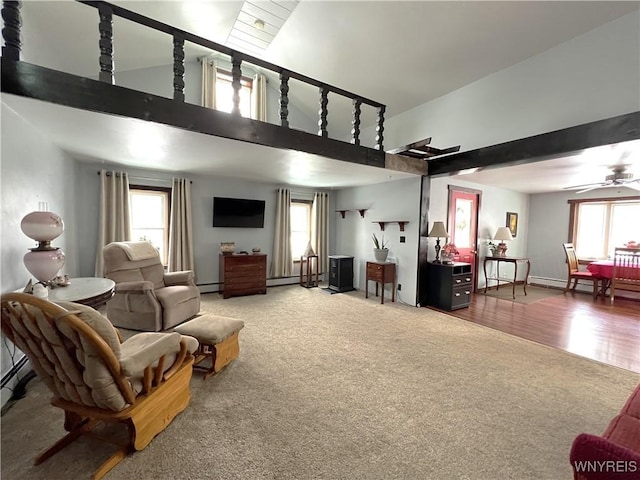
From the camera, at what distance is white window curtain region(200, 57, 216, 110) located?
481 centimetres

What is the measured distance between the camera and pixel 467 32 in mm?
3248

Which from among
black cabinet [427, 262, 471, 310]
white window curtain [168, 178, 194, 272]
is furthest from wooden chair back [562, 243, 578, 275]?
white window curtain [168, 178, 194, 272]

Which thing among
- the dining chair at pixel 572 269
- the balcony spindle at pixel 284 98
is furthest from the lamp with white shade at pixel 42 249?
the dining chair at pixel 572 269

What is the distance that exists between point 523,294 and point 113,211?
7.70 meters

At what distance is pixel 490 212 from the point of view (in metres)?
5.94

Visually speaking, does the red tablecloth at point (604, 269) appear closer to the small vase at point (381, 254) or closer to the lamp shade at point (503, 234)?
the lamp shade at point (503, 234)

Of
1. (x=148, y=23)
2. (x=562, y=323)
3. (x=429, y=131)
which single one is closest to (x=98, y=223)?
(x=148, y=23)

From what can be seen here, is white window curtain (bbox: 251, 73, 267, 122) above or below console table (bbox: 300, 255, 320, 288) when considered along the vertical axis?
above

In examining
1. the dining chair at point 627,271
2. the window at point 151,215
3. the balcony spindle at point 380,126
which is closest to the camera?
the balcony spindle at point 380,126

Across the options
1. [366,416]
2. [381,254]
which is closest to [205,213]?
[381,254]

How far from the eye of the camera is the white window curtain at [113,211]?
4.16m

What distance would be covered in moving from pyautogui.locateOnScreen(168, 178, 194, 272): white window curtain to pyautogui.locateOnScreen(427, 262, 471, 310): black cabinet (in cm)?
419

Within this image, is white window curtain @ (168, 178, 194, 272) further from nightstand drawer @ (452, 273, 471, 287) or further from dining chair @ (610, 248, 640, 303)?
dining chair @ (610, 248, 640, 303)

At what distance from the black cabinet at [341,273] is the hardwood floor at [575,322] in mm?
2042
